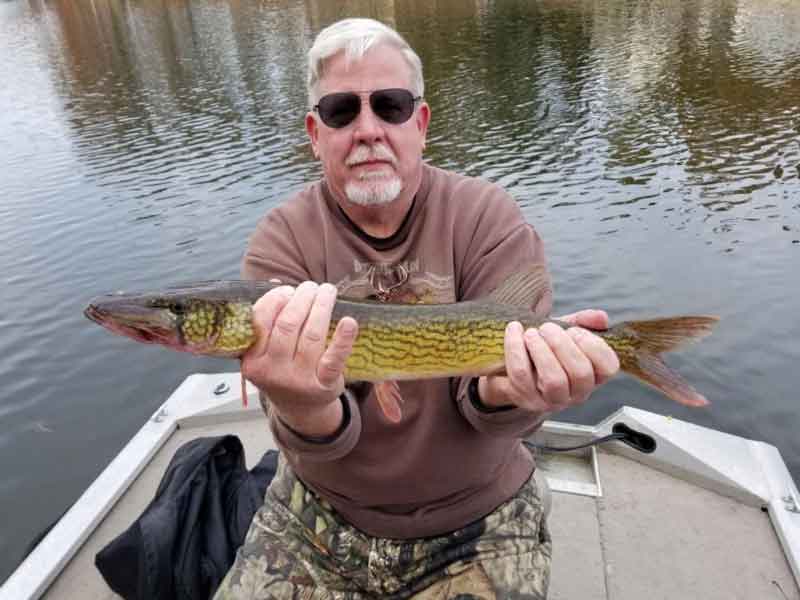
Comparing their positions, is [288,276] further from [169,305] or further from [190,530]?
[190,530]

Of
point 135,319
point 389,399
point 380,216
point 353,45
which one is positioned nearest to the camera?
point 135,319

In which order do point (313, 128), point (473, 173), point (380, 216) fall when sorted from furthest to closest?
1. point (473, 173)
2. point (313, 128)
3. point (380, 216)

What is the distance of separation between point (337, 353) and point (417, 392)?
1.95ft

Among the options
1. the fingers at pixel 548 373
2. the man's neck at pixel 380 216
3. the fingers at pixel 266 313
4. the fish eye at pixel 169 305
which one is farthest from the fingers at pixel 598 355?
the fish eye at pixel 169 305

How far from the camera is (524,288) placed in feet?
8.36

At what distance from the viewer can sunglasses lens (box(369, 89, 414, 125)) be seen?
268 centimetres

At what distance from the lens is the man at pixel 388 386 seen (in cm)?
222

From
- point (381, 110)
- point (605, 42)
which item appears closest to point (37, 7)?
point (605, 42)

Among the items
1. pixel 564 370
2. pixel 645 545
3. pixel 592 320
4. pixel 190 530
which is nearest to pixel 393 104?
pixel 592 320

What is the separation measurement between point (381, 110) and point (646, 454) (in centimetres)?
286

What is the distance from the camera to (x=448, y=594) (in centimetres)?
243

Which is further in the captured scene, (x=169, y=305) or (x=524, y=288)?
(x=524, y=288)

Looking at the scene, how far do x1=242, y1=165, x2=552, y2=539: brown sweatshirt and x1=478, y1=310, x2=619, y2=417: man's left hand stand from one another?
106 millimetres

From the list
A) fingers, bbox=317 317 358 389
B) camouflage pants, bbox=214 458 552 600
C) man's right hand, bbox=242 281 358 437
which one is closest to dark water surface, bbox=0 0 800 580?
camouflage pants, bbox=214 458 552 600
